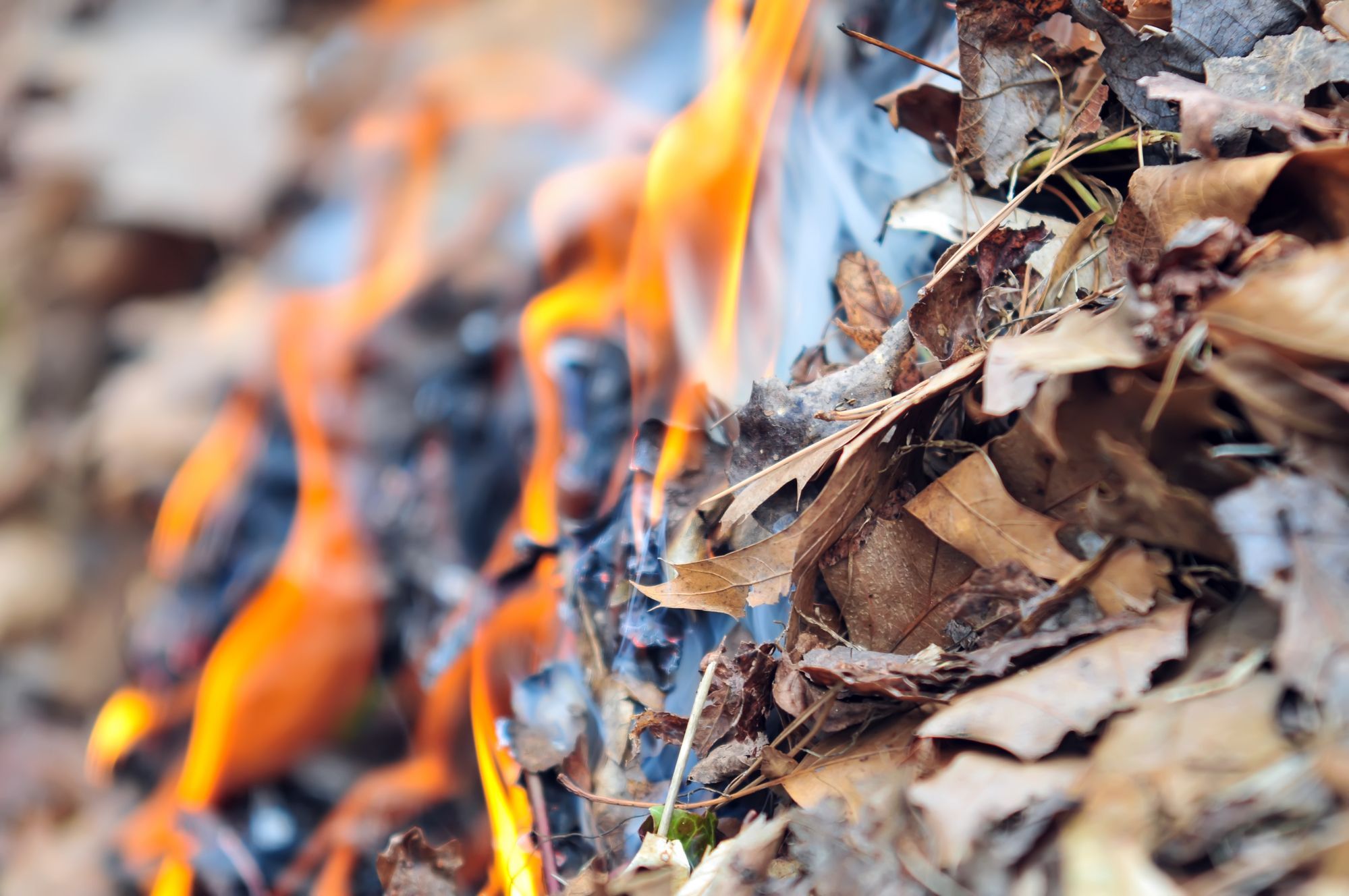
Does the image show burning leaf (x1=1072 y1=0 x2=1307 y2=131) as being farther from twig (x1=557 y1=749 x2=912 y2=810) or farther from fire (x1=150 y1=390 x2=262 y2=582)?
fire (x1=150 y1=390 x2=262 y2=582)

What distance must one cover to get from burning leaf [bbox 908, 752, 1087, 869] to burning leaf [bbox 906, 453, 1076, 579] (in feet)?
0.69

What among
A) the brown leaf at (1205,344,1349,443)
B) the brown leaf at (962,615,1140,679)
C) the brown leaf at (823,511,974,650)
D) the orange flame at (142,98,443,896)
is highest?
the brown leaf at (1205,344,1349,443)

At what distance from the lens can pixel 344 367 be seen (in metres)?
2.02

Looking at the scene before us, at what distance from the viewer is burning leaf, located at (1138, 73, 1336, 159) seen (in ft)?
3.16

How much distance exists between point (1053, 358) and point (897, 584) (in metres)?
0.30

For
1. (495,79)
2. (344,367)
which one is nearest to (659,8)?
(495,79)

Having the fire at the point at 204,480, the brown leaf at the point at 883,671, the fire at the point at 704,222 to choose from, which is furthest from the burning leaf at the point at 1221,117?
the fire at the point at 204,480

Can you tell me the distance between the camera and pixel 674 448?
1.41m

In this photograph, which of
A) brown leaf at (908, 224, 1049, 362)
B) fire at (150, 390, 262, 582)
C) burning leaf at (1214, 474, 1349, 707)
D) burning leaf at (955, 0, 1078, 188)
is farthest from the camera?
fire at (150, 390, 262, 582)

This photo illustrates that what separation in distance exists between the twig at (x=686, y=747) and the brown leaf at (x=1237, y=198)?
2.10ft

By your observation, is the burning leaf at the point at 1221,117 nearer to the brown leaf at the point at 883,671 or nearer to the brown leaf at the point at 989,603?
the brown leaf at the point at 989,603

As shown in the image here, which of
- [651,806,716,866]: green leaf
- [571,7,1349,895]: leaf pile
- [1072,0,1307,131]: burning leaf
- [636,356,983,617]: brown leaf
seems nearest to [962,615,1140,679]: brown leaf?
[571,7,1349,895]: leaf pile

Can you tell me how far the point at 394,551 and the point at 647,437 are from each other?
721mm

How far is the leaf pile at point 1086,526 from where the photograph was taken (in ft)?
2.30
